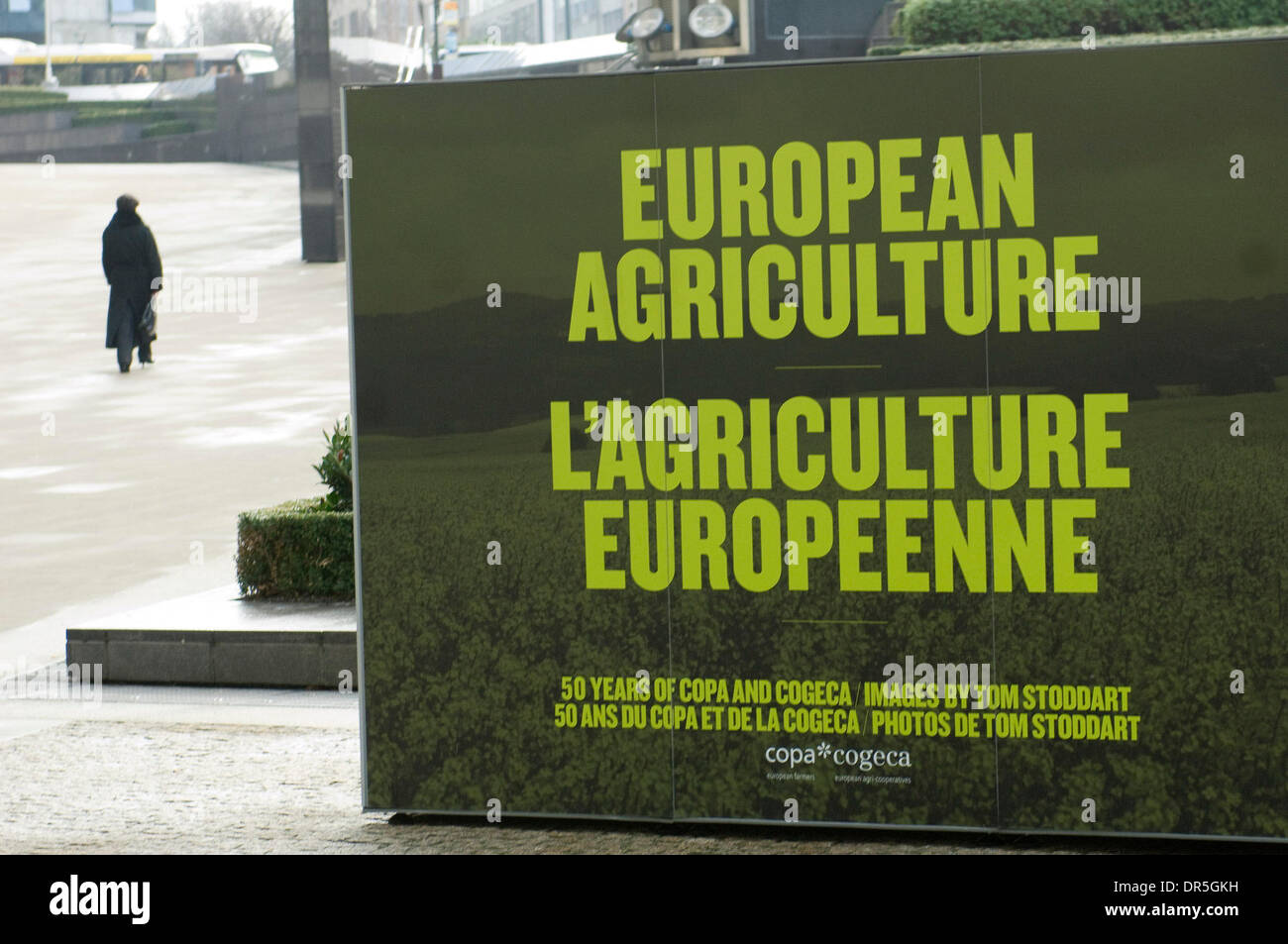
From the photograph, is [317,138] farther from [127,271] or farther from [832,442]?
[832,442]

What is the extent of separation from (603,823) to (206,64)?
59.5 metres

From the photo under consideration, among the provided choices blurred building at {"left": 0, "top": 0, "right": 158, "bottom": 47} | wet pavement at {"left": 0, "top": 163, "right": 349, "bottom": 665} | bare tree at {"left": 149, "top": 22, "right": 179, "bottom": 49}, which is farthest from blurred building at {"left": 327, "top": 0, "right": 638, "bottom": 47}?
bare tree at {"left": 149, "top": 22, "right": 179, "bottom": 49}

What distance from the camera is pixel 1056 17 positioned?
24.2m

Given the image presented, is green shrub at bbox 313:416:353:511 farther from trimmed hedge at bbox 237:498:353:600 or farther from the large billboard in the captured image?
the large billboard

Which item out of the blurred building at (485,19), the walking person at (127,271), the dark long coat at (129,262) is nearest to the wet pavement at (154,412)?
the walking person at (127,271)

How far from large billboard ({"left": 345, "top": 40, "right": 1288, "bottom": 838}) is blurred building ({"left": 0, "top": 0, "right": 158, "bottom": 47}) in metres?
108

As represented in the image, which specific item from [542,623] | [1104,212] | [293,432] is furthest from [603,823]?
[293,432]

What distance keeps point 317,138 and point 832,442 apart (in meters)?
28.8

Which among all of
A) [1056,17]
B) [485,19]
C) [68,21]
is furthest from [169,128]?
[68,21]

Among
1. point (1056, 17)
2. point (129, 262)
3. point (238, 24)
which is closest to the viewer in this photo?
point (129, 262)

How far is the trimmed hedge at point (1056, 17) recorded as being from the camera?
78.7 feet

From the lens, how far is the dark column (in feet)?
107
